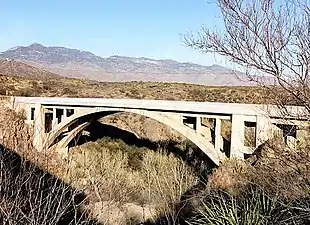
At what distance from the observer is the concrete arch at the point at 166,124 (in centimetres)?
1661

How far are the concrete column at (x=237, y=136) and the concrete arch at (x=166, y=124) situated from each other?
73cm

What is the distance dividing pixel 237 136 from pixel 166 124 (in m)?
3.63

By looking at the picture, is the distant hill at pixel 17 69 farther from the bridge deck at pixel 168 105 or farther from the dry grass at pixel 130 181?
the dry grass at pixel 130 181

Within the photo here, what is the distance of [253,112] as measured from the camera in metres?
14.7

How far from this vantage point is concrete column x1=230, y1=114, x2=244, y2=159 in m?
15.2

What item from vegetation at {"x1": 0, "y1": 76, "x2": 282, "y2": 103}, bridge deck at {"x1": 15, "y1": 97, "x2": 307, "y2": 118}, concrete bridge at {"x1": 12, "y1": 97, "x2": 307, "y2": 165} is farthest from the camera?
vegetation at {"x1": 0, "y1": 76, "x2": 282, "y2": 103}

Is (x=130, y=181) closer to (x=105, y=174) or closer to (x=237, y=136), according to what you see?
(x=105, y=174)

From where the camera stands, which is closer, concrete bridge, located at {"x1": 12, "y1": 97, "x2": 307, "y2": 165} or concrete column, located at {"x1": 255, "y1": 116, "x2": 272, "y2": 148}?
concrete column, located at {"x1": 255, "y1": 116, "x2": 272, "y2": 148}

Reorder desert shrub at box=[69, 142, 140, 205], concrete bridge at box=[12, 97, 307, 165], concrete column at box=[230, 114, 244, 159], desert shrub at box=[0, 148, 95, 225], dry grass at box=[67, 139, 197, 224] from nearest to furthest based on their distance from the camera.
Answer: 1. desert shrub at box=[0, 148, 95, 225]
2. concrete bridge at box=[12, 97, 307, 165]
3. concrete column at box=[230, 114, 244, 159]
4. dry grass at box=[67, 139, 197, 224]
5. desert shrub at box=[69, 142, 140, 205]

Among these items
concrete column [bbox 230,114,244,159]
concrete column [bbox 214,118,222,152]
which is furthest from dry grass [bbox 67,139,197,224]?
concrete column [bbox 230,114,244,159]

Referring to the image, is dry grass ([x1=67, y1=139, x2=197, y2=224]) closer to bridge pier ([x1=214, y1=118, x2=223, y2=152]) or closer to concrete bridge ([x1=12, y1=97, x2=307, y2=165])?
concrete bridge ([x1=12, y1=97, x2=307, y2=165])

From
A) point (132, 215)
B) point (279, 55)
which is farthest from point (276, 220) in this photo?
point (132, 215)

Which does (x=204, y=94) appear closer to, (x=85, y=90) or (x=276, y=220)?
(x=85, y=90)

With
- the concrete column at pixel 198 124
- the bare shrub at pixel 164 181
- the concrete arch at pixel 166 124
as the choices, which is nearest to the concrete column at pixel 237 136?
the concrete arch at pixel 166 124
